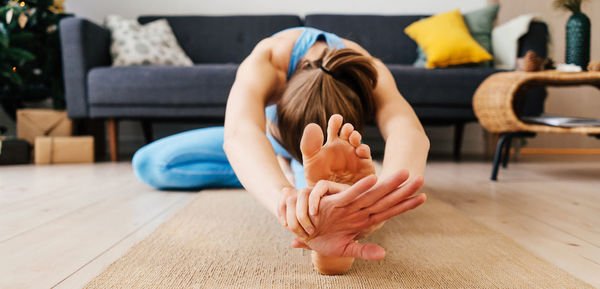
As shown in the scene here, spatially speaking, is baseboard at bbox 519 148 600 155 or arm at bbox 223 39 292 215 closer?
arm at bbox 223 39 292 215

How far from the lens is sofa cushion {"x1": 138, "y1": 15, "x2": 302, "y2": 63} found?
9.33 ft

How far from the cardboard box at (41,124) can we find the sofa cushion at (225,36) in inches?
34.9

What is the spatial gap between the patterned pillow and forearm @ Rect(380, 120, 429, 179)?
1.97 m

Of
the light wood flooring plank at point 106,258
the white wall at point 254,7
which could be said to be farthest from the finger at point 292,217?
the white wall at point 254,7

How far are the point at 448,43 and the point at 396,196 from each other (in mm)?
2104

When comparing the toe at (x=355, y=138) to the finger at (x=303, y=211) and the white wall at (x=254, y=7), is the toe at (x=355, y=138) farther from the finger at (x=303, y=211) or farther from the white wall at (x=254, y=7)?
the white wall at (x=254, y=7)

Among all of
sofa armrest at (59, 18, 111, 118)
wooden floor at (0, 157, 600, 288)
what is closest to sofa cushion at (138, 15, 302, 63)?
sofa armrest at (59, 18, 111, 118)

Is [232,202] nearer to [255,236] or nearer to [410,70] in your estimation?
[255,236]

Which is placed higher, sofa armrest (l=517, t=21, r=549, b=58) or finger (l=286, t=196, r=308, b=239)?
sofa armrest (l=517, t=21, r=549, b=58)

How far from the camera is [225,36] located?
9.36 ft

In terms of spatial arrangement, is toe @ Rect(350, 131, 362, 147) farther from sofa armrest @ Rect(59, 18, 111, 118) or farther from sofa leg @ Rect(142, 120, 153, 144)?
sofa leg @ Rect(142, 120, 153, 144)

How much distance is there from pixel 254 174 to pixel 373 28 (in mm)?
2422

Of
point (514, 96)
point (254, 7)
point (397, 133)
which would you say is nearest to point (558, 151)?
point (514, 96)

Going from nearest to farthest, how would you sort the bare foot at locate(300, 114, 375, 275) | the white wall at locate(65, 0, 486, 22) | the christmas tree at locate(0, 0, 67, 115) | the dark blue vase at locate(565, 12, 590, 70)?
the bare foot at locate(300, 114, 375, 275) → the dark blue vase at locate(565, 12, 590, 70) → the christmas tree at locate(0, 0, 67, 115) → the white wall at locate(65, 0, 486, 22)
